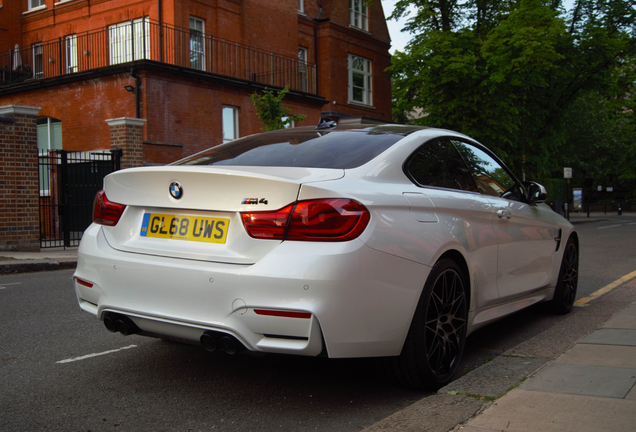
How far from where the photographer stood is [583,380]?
3449 millimetres

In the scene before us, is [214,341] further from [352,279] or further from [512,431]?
[512,431]

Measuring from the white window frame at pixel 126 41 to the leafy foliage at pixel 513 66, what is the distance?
36.9 ft

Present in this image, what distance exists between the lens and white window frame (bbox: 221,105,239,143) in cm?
2227

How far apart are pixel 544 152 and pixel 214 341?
3019cm

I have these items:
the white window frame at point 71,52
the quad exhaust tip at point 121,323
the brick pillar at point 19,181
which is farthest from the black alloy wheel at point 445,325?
the white window frame at point 71,52

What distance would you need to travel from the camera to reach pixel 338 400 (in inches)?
138

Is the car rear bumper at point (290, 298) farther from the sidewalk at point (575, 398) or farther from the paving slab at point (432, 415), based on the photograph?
the sidewalk at point (575, 398)

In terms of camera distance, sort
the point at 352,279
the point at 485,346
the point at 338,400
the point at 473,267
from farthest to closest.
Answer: the point at 485,346, the point at 473,267, the point at 338,400, the point at 352,279

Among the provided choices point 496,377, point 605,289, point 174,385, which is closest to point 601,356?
point 496,377

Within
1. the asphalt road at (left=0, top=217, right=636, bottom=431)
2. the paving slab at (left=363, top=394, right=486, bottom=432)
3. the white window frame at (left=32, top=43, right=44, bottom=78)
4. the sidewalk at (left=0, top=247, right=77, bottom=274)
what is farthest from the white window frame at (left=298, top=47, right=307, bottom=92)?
the paving slab at (left=363, top=394, right=486, bottom=432)

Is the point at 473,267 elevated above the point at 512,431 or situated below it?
above

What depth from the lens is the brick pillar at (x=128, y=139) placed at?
1566 centimetres

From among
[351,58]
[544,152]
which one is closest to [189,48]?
[351,58]

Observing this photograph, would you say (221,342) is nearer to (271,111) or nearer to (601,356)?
(601,356)
